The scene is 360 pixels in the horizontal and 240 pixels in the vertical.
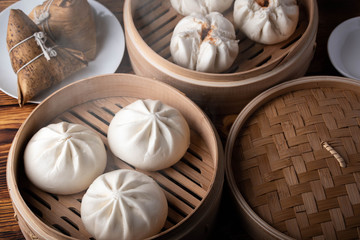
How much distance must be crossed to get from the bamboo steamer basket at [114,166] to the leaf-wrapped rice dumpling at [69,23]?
28cm

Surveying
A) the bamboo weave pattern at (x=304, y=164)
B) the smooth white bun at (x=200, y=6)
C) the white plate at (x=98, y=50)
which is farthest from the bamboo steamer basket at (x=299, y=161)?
the white plate at (x=98, y=50)

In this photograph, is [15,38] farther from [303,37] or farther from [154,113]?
[303,37]

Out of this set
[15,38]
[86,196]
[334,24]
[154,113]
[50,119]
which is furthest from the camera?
[334,24]

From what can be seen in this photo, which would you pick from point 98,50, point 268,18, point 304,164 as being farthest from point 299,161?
point 98,50

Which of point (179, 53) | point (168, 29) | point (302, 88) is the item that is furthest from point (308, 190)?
point (168, 29)

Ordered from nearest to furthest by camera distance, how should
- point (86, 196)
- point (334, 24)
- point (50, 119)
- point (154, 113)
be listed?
point (86, 196), point (154, 113), point (50, 119), point (334, 24)

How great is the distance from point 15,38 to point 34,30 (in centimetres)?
7

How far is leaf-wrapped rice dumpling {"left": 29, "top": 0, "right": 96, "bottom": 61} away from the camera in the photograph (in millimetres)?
1448

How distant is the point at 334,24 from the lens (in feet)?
5.70

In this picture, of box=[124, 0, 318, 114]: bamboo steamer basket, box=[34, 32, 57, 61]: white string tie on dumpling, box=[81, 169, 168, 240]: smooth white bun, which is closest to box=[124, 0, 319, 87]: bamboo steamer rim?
box=[124, 0, 318, 114]: bamboo steamer basket

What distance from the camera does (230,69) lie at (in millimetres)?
1414

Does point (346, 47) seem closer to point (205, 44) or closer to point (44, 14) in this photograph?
point (205, 44)

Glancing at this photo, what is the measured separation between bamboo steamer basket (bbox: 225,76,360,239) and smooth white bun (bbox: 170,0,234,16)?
0.38m

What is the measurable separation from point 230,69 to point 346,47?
512 millimetres
